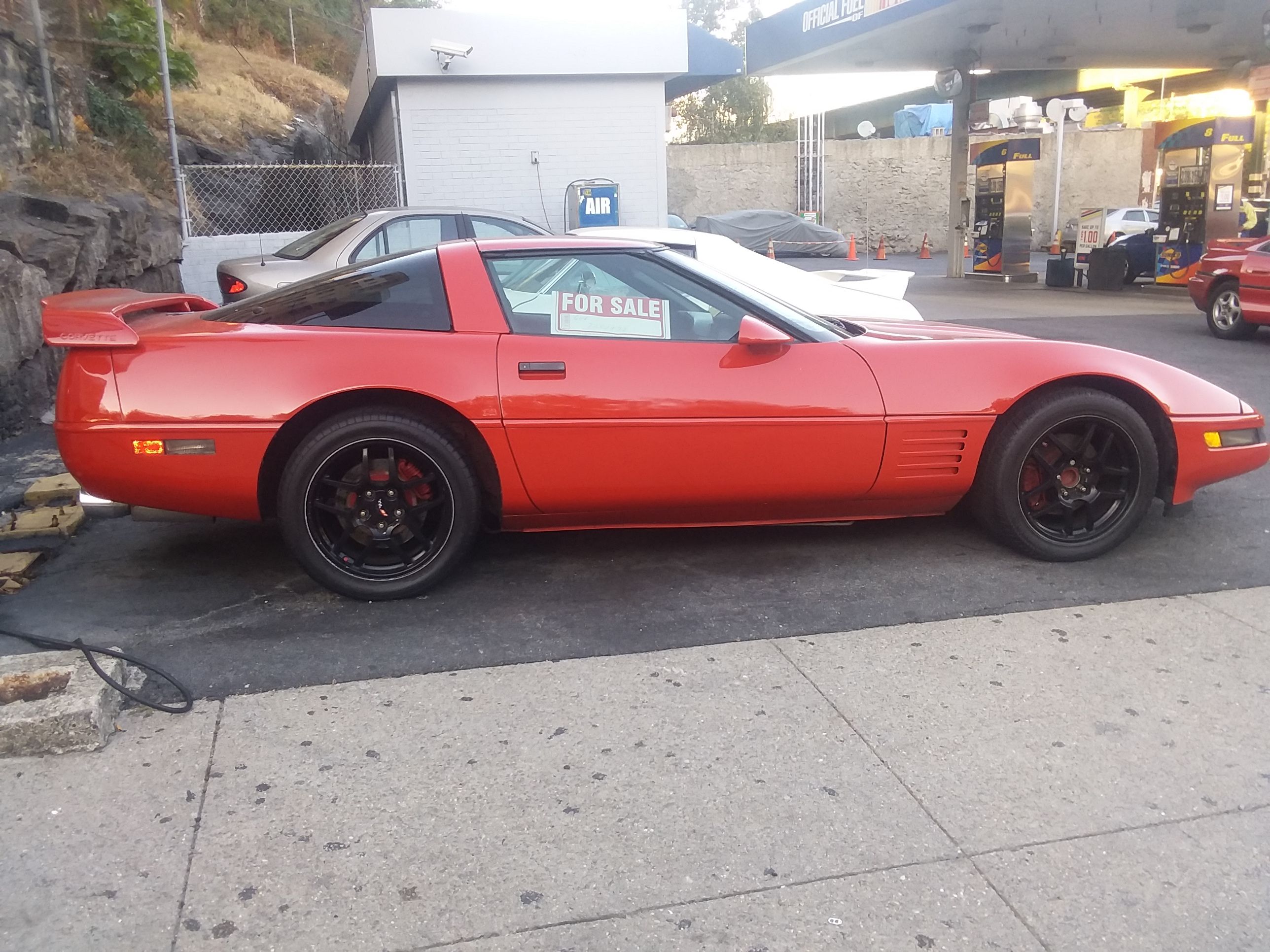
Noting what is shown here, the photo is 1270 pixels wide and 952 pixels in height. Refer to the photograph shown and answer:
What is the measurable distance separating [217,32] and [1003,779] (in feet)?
93.7

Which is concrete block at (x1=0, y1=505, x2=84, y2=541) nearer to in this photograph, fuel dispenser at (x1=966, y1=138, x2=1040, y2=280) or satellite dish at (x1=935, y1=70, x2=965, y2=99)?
satellite dish at (x1=935, y1=70, x2=965, y2=99)

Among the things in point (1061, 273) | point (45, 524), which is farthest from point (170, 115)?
point (1061, 273)

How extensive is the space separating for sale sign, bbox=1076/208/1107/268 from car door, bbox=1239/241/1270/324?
793 cm

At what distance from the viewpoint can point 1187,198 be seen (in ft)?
56.0

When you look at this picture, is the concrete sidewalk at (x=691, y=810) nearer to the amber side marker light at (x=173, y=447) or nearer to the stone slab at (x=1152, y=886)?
the stone slab at (x=1152, y=886)

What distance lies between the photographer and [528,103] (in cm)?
1391

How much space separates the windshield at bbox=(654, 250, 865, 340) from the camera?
4.11 meters

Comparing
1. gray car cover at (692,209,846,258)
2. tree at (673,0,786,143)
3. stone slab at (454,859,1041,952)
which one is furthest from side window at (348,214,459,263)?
tree at (673,0,786,143)

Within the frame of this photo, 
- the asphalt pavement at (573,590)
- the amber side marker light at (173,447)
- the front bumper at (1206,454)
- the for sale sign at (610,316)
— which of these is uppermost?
the for sale sign at (610,316)

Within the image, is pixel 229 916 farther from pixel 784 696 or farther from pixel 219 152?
pixel 219 152

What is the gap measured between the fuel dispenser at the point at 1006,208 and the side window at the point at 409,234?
46.9 ft

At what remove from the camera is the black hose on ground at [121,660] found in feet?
10.3

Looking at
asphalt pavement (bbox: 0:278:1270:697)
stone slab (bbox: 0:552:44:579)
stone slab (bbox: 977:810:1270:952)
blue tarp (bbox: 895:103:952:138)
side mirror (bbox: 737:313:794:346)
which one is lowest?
stone slab (bbox: 977:810:1270:952)

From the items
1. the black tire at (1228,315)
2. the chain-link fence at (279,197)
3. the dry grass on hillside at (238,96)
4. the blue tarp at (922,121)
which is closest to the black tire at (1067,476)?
the black tire at (1228,315)
